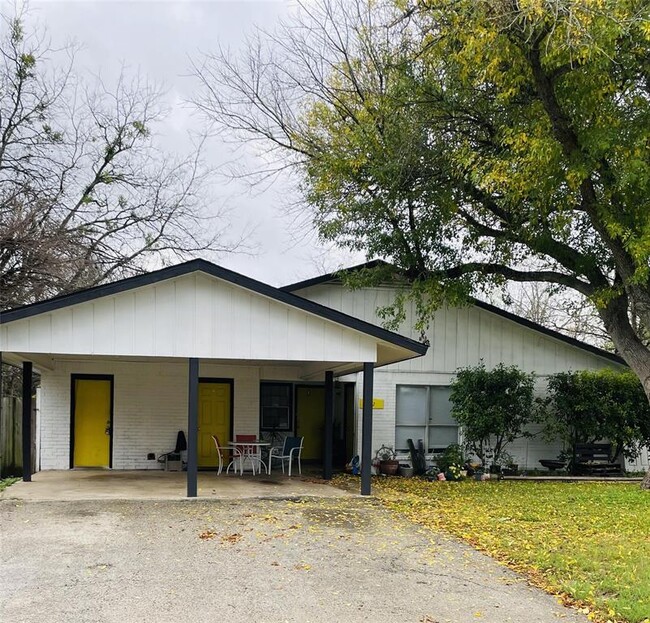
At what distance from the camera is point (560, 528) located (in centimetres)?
830

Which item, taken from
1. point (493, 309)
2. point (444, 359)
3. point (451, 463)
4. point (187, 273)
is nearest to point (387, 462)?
point (451, 463)

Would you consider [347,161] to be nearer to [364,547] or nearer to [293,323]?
[293,323]

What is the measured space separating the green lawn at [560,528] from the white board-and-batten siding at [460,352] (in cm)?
238

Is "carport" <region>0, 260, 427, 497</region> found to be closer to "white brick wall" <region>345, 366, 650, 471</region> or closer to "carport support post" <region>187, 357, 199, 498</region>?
"carport support post" <region>187, 357, 199, 498</region>

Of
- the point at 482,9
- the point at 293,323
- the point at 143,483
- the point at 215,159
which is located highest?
the point at 215,159

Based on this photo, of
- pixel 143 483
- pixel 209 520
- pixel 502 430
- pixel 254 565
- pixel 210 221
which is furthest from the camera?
pixel 210 221

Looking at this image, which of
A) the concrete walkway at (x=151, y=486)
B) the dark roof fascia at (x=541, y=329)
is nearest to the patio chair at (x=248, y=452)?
the concrete walkway at (x=151, y=486)

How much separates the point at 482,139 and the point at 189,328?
6593mm

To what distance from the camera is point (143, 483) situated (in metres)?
11.8

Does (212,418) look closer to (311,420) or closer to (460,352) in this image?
(311,420)

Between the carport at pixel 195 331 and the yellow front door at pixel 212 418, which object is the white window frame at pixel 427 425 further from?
the yellow front door at pixel 212 418

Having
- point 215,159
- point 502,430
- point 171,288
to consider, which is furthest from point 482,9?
point 215,159

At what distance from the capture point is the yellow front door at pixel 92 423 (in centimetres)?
1419

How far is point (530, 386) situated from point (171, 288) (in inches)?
348
